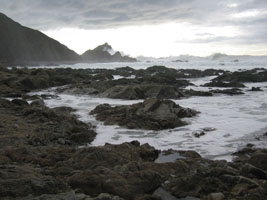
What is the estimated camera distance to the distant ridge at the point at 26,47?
90600mm

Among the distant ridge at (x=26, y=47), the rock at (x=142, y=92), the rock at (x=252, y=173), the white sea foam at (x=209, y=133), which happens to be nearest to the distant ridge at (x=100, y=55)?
the distant ridge at (x=26, y=47)

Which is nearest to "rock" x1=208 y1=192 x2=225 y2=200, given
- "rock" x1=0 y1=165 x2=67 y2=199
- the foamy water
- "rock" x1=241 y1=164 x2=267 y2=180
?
"rock" x1=241 y1=164 x2=267 y2=180

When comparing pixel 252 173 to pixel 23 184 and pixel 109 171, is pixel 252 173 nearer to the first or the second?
pixel 109 171

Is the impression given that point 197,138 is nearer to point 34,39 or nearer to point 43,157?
point 43,157

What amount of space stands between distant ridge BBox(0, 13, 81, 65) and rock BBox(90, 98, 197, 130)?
262 ft

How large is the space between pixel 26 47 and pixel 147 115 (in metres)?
101

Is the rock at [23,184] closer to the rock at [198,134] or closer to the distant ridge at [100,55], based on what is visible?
the rock at [198,134]

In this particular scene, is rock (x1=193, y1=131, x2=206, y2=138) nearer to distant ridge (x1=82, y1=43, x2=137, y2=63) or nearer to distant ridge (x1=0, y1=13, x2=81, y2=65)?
distant ridge (x1=0, y1=13, x2=81, y2=65)

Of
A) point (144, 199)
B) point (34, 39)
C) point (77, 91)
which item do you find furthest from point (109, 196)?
point (34, 39)

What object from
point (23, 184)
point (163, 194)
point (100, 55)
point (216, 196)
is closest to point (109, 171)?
point (163, 194)

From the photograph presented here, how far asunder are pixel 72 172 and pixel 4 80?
51.9ft

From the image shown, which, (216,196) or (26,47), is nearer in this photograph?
(216,196)

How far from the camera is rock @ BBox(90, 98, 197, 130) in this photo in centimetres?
900

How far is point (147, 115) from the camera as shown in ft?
31.8
